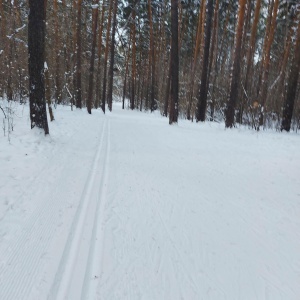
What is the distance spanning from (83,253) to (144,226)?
36.3 inches

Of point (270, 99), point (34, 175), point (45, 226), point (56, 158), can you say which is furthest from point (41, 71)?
point (270, 99)

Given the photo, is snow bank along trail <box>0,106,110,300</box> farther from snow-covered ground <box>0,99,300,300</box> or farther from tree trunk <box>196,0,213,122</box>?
tree trunk <box>196,0,213,122</box>

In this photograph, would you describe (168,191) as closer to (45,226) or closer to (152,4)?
(45,226)

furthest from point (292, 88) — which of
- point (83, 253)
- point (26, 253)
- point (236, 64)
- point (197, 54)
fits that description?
point (26, 253)

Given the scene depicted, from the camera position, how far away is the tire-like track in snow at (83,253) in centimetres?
246

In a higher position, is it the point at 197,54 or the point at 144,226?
the point at 197,54

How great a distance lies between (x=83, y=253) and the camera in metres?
2.97

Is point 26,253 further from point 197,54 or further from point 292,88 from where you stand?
point 197,54

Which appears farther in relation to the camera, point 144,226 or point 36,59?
point 36,59

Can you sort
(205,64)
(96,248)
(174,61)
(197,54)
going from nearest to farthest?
(96,248), (174,61), (205,64), (197,54)

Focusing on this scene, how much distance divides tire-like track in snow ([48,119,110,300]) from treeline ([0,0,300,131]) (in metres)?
7.71

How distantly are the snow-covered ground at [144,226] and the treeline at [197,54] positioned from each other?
253 inches

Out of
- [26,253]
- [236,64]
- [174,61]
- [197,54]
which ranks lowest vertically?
[26,253]

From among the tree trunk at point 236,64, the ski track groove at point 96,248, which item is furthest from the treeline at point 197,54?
the ski track groove at point 96,248
